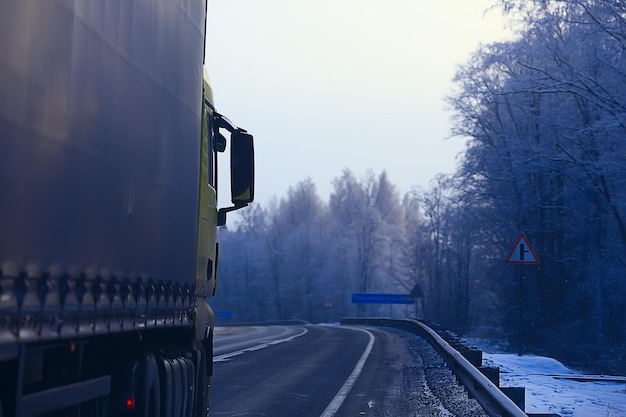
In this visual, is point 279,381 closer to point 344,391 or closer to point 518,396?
point 344,391

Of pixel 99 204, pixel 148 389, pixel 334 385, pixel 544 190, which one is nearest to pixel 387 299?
pixel 544 190

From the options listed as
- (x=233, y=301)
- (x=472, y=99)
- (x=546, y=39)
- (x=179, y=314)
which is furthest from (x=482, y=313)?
(x=233, y=301)

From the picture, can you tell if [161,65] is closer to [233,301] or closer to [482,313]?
[482,313]

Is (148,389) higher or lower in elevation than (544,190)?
lower

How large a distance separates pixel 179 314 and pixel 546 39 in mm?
26106

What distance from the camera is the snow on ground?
38.3ft

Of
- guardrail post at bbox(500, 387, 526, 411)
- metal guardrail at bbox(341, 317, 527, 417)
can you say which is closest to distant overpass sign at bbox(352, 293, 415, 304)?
metal guardrail at bbox(341, 317, 527, 417)

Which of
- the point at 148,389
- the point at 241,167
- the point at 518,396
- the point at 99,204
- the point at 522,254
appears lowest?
the point at 518,396

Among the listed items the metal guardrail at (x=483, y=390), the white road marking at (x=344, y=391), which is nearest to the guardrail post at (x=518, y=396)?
the metal guardrail at (x=483, y=390)

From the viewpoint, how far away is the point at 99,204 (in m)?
4.57

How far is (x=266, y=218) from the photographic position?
126 metres

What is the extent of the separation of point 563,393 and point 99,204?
10824mm

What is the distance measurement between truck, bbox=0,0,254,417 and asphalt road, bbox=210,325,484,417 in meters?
4.38

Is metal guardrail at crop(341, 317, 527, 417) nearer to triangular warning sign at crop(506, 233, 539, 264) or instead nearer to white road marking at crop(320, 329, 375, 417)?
Result: white road marking at crop(320, 329, 375, 417)
